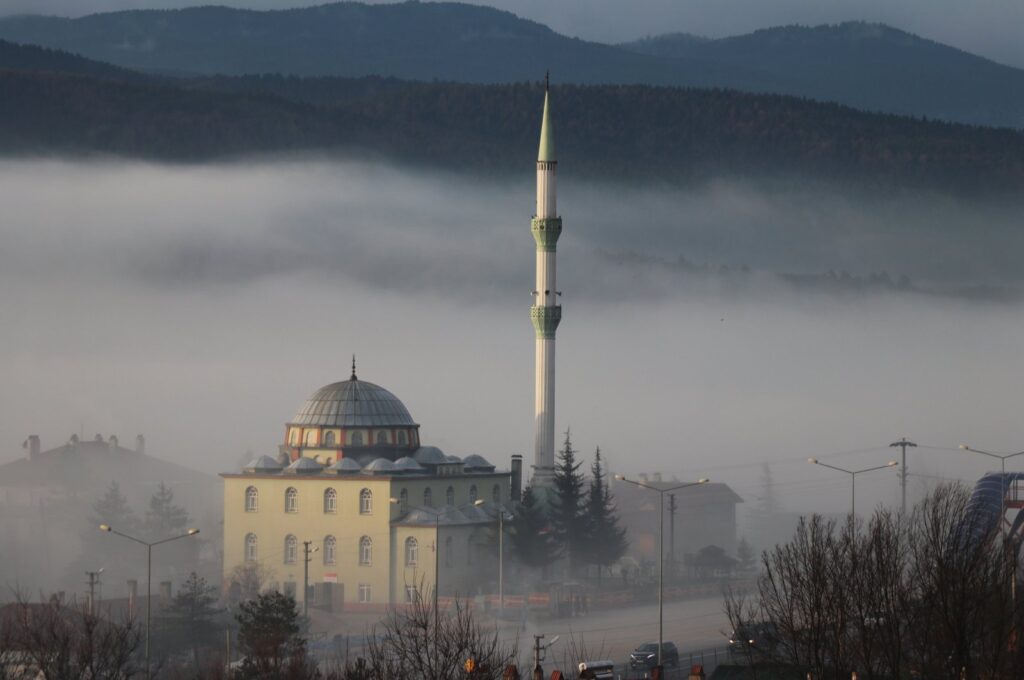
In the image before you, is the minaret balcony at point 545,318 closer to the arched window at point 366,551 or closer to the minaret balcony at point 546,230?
the minaret balcony at point 546,230

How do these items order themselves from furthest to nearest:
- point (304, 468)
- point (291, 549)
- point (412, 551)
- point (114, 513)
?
point (114, 513) < point (304, 468) < point (291, 549) < point (412, 551)

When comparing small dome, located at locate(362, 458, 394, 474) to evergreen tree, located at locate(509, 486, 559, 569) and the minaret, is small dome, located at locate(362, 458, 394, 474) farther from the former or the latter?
the minaret

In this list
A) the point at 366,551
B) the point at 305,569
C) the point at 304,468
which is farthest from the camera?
the point at 304,468

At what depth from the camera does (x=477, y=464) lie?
493 ft

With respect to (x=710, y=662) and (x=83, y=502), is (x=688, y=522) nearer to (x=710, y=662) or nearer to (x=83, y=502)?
(x=83, y=502)

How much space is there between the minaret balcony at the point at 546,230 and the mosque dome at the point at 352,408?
16.8m

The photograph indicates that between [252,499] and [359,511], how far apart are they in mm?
8635

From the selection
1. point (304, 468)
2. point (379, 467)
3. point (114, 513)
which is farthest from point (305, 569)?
point (114, 513)

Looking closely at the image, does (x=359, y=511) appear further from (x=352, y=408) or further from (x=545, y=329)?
(x=545, y=329)

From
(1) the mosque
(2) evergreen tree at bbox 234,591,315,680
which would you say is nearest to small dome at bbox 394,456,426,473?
(1) the mosque

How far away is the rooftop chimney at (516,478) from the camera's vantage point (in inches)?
6068

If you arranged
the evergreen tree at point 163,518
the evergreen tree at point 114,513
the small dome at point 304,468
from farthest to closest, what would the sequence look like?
1. the evergreen tree at point 163,518
2. the evergreen tree at point 114,513
3. the small dome at point 304,468

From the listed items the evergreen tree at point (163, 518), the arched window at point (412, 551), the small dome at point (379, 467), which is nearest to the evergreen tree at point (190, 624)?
the arched window at point (412, 551)

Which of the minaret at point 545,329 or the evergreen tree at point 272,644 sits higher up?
the minaret at point 545,329
